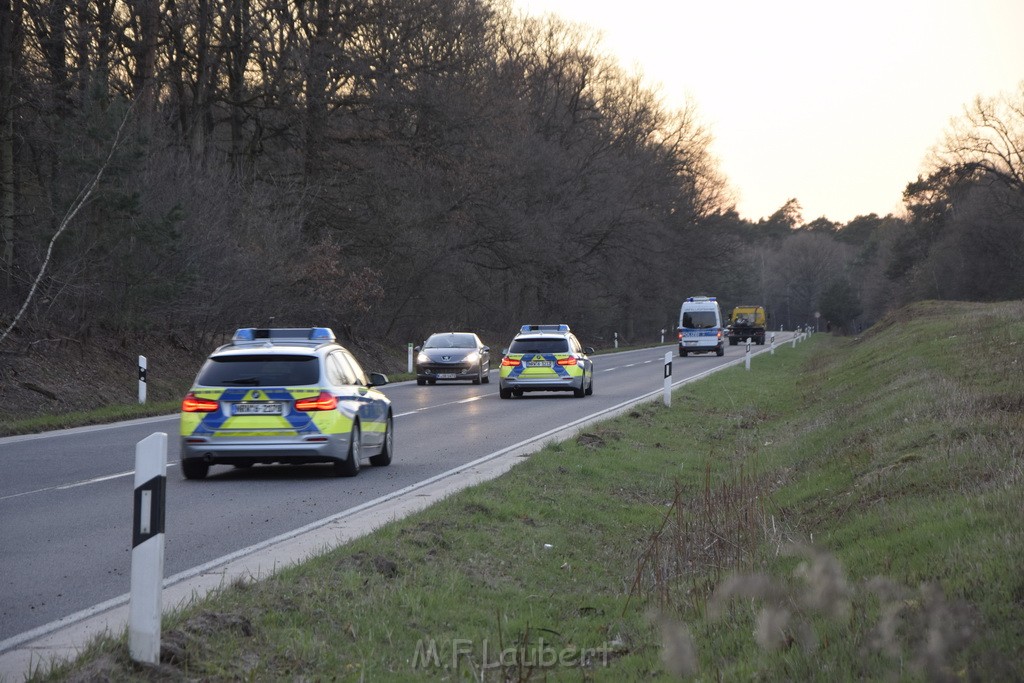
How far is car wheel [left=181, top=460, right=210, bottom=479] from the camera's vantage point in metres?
14.1

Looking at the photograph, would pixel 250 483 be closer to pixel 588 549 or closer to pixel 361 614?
pixel 588 549

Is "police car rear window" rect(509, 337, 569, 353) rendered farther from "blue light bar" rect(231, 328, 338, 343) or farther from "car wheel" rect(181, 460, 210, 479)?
"car wheel" rect(181, 460, 210, 479)

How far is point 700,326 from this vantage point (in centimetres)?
5938

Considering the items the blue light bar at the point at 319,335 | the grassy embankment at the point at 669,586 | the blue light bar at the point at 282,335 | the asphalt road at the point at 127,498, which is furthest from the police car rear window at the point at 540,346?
the grassy embankment at the point at 669,586

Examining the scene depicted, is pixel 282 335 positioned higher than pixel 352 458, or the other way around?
pixel 282 335

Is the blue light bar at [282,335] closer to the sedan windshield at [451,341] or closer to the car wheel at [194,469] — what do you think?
the car wheel at [194,469]

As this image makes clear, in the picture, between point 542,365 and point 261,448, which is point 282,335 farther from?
point 542,365

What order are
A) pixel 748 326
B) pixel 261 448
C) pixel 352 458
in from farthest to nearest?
pixel 748 326 < pixel 352 458 < pixel 261 448

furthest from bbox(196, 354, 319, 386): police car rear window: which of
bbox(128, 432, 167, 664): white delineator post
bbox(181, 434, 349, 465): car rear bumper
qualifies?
bbox(128, 432, 167, 664): white delineator post

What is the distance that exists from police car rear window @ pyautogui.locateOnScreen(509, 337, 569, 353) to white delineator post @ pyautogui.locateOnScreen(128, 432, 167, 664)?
23244 mm

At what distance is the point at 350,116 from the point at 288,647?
3561 cm

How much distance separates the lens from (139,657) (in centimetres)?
555

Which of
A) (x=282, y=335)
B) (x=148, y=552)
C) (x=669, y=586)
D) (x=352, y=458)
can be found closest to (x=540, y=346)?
(x=282, y=335)

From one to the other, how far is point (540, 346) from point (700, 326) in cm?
3154
